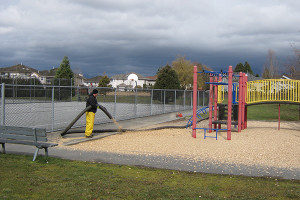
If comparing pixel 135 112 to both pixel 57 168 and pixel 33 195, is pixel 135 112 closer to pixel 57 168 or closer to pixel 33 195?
pixel 57 168

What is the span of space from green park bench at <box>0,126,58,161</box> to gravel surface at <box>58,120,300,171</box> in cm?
173

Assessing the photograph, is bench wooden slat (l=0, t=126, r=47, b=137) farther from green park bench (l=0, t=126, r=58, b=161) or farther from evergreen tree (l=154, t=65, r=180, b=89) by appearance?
evergreen tree (l=154, t=65, r=180, b=89)

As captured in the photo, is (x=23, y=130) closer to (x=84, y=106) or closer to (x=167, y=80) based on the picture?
(x=84, y=106)

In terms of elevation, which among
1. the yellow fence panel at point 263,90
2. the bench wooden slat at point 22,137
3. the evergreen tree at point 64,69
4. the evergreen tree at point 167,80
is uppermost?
the evergreen tree at point 64,69

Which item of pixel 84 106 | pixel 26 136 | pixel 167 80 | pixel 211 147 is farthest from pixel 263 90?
pixel 167 80

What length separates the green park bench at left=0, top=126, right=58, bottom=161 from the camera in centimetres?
834

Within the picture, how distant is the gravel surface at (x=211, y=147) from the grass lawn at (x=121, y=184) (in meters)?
1.79

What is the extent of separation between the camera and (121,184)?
6.18 metres

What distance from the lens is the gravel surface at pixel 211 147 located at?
8953 mm

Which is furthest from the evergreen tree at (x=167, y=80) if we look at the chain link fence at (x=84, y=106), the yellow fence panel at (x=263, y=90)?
the yellow fence panel at (x=263, y=90)

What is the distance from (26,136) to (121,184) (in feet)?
12.2

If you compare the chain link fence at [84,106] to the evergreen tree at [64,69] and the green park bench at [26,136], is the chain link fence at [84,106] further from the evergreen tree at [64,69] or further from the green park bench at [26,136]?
the evergreen tree at [64,69]

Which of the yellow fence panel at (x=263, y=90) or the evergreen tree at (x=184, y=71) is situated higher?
the evergreen tree at (x=184, y=71)

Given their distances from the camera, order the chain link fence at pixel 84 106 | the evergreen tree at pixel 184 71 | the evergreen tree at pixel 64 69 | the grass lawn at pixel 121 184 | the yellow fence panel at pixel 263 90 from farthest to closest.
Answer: the evergreen tree at pixel 184 71
the evergreen tree at pixel 64 69
the yellow fence panel at pixel 263 90
the chain link fence at pixel 84 106
the grass lawn at pixel 121 184
